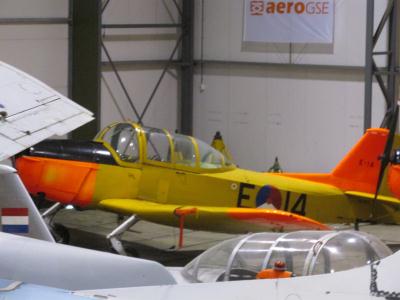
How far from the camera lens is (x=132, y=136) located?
35.2 feet

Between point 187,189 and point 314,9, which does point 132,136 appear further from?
point 314,9

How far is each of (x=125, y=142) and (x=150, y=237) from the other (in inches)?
69.3

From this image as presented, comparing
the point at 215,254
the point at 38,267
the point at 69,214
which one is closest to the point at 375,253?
the point at 215,254

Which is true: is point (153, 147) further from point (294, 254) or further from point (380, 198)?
point (294, 254)

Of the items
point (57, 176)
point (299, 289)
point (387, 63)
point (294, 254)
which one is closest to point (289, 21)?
point (387, 63)

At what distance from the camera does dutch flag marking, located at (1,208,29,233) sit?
6.76 metres

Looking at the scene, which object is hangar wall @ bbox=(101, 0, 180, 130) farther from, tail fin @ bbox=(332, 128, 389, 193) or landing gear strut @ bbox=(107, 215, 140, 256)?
landing gear strut @ bbox=(107, 215, 140, 256)

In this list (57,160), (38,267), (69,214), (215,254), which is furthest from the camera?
(69,214)

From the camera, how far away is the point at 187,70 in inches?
634

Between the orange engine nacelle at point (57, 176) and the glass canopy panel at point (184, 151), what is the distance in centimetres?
89

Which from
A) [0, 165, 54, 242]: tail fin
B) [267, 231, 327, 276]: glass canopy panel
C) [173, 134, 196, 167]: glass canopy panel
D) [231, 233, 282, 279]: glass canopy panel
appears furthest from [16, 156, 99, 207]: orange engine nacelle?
[267, 231, 327, 276]: glass canopy panel

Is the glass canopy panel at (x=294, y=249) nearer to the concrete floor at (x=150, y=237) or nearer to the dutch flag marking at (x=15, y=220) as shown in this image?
the dutch flag marking at (x=15, y=220)

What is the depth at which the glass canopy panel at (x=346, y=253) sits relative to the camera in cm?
509

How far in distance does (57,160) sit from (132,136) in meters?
0.83
